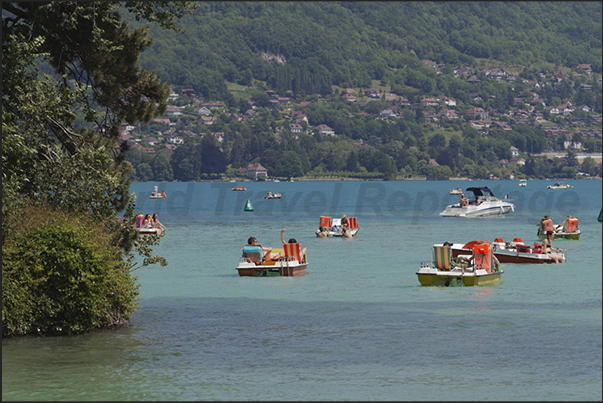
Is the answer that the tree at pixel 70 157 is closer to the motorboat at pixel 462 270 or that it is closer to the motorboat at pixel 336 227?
the motorboat at pixel 462 270

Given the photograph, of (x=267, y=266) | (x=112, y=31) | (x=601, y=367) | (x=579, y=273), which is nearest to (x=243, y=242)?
(x=267, y=266)

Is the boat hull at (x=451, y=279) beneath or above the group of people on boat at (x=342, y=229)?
beneath

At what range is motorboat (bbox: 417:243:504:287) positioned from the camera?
87.0 ft

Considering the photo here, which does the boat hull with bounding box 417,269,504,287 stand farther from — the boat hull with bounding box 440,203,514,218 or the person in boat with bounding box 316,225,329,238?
the boat hull with bounding box 440,203,514,218

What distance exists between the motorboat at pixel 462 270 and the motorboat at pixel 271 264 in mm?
5580

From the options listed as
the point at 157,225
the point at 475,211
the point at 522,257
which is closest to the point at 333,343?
the point at 522,257

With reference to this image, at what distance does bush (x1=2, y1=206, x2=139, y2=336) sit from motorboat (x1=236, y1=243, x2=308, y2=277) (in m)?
12.6

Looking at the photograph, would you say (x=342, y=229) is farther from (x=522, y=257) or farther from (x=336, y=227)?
(x=522, y=257)

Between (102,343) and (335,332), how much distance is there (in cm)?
573

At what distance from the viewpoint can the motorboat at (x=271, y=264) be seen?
98.8 feet

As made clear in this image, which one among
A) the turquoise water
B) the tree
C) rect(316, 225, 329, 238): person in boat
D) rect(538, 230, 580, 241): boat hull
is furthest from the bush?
rect(538, 230, 580, 241): boat hull

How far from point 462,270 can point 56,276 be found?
49.0 ft

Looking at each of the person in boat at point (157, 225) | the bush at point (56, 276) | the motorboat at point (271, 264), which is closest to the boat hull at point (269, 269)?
the motorboat at point (271, 264)

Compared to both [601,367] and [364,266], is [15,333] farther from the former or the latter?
[364,266]
